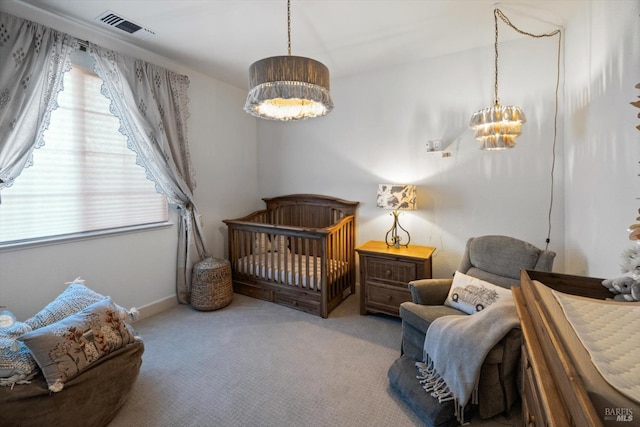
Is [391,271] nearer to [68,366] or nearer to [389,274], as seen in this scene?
[389,274]

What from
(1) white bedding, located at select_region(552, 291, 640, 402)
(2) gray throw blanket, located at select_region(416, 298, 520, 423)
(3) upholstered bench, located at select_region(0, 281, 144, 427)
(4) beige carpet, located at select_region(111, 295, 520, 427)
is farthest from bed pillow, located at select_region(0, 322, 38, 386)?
(1) white bedding, located at select_region(552, 291, 640, 402)

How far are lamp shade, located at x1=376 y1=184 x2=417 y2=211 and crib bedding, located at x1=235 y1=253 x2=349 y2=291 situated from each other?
0.84 m

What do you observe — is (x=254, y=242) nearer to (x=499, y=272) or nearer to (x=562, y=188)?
(x=499, y=272)

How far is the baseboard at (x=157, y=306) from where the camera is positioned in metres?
2.80

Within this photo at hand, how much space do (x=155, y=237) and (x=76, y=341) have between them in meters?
1.54

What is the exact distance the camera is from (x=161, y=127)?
277cm

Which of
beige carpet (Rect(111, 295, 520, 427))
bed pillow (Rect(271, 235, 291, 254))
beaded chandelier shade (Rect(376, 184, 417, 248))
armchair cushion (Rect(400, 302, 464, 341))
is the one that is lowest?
beige carpet (Rect(111, 295, 520, 427))

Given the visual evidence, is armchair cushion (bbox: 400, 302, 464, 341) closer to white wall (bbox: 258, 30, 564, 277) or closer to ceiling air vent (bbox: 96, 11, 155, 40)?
white wall (bbox: 258, 30, 564, 277)

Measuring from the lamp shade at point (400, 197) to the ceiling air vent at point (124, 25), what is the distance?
258 cm

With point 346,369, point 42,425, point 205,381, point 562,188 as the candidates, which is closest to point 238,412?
point 205,381

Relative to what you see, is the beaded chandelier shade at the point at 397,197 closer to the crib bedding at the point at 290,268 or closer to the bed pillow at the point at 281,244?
the crib bedding at the point at 290,268

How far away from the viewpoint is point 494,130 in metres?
2.09

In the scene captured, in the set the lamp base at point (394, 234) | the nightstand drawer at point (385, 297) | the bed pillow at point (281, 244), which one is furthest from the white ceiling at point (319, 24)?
the nightstand drawer at point (385, 297)

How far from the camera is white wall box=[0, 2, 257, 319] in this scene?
6.84 ft
